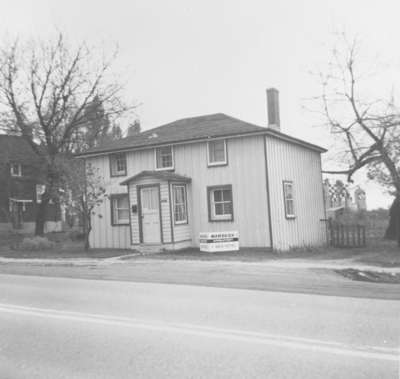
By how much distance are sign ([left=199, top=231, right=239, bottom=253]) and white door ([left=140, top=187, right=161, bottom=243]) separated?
7.88ft

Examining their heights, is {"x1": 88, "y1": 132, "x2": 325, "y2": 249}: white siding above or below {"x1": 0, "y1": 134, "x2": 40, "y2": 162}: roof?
below

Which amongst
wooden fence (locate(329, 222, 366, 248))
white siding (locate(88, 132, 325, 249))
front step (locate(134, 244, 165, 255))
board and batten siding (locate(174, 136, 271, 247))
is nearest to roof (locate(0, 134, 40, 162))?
white siding (locate(88, 132, 325, 249))

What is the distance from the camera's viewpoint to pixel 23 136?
29.9 metres

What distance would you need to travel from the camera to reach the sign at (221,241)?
741 inches

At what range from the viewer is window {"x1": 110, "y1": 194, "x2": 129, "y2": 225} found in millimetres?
22562

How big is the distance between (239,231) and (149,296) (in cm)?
1117

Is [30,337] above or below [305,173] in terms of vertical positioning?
below

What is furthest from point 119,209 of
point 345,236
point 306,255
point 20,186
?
point 20,186

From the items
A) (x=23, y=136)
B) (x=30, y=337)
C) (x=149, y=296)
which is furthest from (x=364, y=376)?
(x=23, y=136)

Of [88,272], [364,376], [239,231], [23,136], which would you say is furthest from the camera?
[23,136]

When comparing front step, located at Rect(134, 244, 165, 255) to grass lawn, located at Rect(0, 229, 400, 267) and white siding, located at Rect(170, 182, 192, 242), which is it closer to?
grass lawn, located at Rect(0, 229, 400, 267)

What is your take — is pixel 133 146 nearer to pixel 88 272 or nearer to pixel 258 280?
pixel 88 272

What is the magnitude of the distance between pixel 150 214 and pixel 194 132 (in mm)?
4313

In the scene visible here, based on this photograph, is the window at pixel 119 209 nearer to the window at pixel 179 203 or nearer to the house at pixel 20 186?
the window at pixel 179 203
